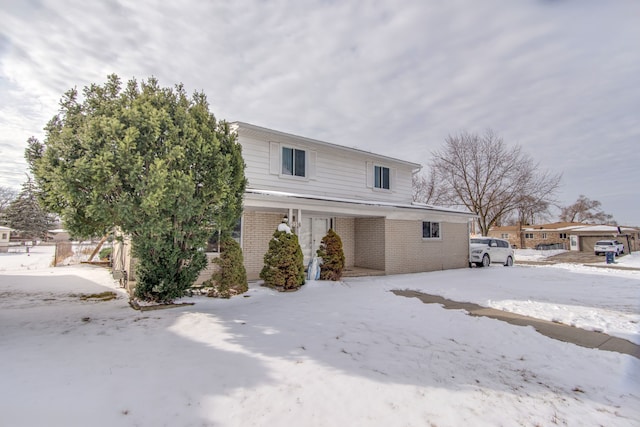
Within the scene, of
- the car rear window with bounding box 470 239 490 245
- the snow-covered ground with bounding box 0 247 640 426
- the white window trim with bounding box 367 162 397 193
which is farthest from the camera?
the car rear window with bounding box 470 239 490 245

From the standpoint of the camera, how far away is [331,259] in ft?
35.6

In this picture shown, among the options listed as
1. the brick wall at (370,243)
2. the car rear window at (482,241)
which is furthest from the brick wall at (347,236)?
the car rear window at (482,241)

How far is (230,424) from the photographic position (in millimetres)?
2693

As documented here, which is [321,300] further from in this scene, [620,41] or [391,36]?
[620,41]

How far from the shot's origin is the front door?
1349 cm

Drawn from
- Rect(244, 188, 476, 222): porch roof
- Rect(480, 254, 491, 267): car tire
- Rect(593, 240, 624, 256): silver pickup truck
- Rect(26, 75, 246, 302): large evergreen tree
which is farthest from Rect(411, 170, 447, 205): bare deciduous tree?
Rect(26, 75, 246, 302): large evergreen tree

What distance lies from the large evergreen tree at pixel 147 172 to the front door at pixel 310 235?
5943 millimetres

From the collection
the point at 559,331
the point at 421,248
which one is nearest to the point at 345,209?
the point at 421,248

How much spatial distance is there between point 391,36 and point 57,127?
26.8 feet

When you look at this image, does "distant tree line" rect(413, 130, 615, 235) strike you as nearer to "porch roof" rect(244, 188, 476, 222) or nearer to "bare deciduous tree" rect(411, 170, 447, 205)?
"bare deciduous tree" rect(411, 170, 447, 205)

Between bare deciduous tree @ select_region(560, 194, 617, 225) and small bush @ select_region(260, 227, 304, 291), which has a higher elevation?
bare deciduous tree @ select_region(560, 194, 617, 225)

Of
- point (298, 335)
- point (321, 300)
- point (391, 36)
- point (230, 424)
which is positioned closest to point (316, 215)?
point (321, 300)

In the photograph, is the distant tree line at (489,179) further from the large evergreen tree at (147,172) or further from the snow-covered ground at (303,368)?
the large evergreen tree at (147,172)

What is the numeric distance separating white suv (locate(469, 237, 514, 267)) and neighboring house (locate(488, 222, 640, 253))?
26160 millimetres
